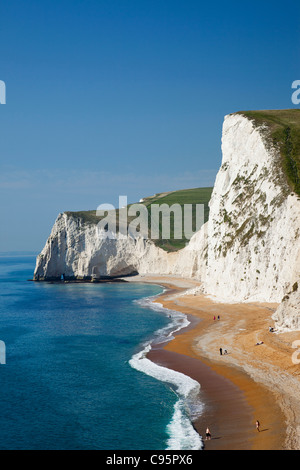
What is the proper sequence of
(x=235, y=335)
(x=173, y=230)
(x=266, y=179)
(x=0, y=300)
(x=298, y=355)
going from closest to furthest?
(x=298, y=355)
(x=235, y=335)
(x=266, y=179)
(x=0, y=300)
(x=173, y=230)

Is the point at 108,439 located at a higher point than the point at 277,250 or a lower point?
lower

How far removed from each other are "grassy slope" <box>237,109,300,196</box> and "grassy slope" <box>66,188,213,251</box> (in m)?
45.1

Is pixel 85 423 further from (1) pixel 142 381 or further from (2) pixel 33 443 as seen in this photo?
(1) pixel 142 381

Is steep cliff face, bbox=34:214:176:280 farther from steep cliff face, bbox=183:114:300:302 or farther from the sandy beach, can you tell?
the sandy beach

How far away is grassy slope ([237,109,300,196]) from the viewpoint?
58438mm

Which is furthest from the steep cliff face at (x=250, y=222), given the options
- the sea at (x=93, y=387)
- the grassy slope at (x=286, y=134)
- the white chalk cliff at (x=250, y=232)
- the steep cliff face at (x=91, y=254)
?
the steep cliff face at (x=91, y=254)

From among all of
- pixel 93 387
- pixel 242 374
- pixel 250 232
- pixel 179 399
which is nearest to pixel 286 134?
pixel 250 232

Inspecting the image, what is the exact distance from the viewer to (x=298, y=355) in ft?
108

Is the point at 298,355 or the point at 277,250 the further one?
the point at 277,250

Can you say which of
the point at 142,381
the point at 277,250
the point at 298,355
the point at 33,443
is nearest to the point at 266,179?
the point at 277,250

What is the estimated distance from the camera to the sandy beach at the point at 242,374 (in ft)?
75.7

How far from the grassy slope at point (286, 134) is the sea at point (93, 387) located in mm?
24985

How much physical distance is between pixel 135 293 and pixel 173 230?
44677 mm

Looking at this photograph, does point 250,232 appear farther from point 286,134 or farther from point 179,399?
point 179,399
